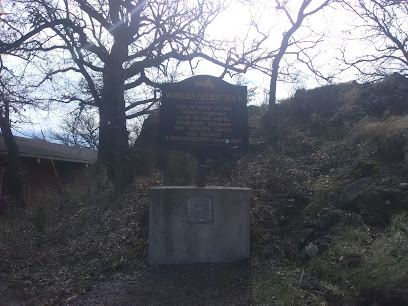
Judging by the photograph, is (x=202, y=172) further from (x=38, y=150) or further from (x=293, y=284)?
(x=38, y=150)

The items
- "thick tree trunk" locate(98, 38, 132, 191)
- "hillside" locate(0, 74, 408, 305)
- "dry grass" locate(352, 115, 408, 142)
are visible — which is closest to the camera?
"hillside" locate(0, 74, 408, 305)

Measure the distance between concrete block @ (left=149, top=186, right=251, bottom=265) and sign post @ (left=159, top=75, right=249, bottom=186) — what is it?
1.57 feet

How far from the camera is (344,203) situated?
7.42 m

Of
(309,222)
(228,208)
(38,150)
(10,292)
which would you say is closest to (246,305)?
(228,208)

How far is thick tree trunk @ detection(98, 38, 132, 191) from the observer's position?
13.6 m

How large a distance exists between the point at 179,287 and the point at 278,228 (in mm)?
2353

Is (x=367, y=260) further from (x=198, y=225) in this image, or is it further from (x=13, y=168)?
(x=13, y=168)

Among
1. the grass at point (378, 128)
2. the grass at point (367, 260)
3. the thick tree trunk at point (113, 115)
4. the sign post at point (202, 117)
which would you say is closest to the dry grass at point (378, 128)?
the grass at point (378, 128)

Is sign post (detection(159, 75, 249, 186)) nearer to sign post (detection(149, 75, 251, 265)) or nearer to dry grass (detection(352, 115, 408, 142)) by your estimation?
sign post (detection(149, 75, 251, 265))

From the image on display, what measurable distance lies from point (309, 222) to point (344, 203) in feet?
2.40

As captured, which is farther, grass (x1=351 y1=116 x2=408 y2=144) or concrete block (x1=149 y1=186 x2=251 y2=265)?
grass (x1=351 y1=116 x2=408 y2=144)

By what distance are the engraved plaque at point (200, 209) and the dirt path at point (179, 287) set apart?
29.5 inches

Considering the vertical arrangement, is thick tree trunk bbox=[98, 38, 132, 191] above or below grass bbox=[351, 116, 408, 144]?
above

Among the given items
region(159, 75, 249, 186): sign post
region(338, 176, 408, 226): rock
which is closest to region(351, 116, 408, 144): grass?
region(338, 176, 408, 226): rock
